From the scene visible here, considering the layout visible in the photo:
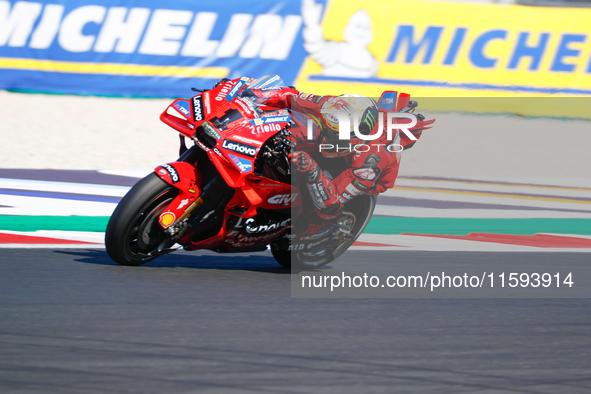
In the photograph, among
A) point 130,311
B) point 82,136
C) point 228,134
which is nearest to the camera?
point 130,311

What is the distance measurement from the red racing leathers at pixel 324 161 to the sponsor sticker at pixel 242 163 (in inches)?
13.4

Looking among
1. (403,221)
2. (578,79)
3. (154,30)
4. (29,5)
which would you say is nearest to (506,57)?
(578,79)

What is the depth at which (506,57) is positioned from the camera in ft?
47.7

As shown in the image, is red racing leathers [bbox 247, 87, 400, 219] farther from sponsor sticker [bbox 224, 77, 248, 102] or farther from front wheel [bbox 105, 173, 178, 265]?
front wheel [bbox 105, 173, 178, 265]

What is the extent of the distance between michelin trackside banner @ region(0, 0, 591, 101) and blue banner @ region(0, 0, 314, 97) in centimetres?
2

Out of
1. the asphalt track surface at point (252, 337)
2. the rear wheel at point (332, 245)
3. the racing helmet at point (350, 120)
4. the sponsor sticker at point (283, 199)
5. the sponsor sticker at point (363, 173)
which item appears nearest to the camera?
the asphalt track surface at point (252, 337)

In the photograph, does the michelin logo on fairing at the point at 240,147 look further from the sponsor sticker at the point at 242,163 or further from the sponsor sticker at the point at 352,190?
the sponsor sticker at the point at 352,190

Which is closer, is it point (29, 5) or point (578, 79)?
point (29, 5)

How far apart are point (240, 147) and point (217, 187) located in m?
0.33

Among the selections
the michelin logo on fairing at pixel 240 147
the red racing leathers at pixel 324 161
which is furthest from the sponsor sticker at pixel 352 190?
the michelin logo on fairing at pixel 240 147

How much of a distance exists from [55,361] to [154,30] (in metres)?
11.4

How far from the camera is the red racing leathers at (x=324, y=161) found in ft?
15.9

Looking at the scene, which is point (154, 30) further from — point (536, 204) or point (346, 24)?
point (536, 204)

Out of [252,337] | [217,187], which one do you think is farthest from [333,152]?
[252,337]
